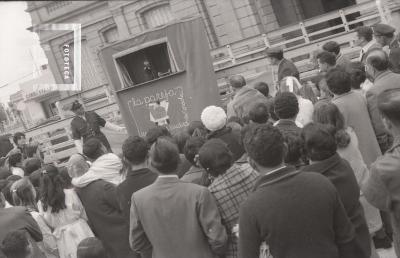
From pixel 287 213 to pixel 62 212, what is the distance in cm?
268

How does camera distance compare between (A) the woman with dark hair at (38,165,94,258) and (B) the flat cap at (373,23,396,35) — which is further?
(B) the flat cap at (373,23,396,35)

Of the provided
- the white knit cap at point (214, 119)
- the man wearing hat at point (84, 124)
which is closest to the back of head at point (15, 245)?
the white knit cap at point (214, 119)

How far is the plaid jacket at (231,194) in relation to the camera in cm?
343

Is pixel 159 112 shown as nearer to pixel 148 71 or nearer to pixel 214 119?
pixel 148 71

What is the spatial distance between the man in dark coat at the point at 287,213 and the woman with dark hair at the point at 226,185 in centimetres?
62

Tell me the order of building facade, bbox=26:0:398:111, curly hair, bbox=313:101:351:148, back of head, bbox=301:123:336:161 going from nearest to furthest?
back of head, bbox=301:123:336:161
curly hair, bbox=313:101:351:148
building facade, bbox=26:0:398:111

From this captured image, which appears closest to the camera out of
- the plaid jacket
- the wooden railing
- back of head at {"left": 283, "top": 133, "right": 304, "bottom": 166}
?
the plaid jacket

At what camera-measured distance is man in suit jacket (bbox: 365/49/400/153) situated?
15.7ft

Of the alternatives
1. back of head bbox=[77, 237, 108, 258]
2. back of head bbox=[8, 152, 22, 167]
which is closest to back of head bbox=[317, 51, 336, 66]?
back of head bbox=[77, 237, 108, 258]

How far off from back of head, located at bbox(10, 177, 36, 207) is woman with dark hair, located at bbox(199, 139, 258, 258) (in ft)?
7.52

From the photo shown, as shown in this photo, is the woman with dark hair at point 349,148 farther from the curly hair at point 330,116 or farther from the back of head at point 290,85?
the back of head at point 290,85

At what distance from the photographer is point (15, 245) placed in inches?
148

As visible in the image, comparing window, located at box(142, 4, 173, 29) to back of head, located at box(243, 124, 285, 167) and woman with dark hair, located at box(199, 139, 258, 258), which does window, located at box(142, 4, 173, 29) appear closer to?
woman with dark hair, located at box(199, 139, 258, 258)

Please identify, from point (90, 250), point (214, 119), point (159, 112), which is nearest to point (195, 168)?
point (214, 119)
